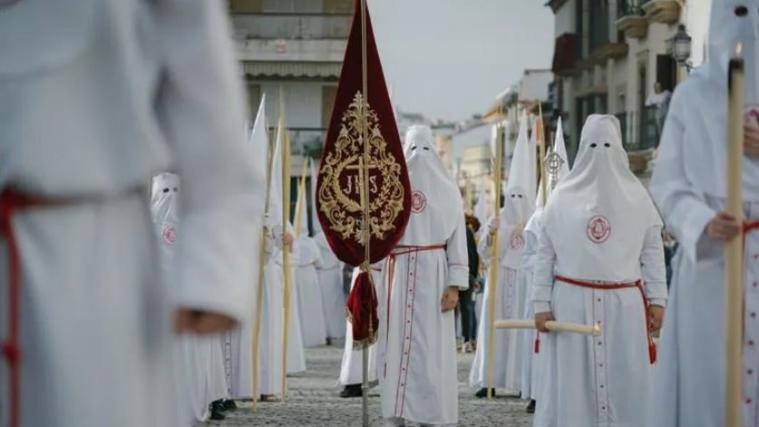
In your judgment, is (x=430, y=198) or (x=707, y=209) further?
(x=430, y=198)

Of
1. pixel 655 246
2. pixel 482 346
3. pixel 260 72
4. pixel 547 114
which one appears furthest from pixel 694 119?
pixel 547 114

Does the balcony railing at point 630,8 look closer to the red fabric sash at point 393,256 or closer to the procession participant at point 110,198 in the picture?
the red fabric sash at point 393,256

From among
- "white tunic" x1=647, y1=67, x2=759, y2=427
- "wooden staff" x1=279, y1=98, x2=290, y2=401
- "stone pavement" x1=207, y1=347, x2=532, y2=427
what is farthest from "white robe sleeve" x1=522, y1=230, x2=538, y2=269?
"white tunic" x1=647, y1=67, x2=759, y2=427

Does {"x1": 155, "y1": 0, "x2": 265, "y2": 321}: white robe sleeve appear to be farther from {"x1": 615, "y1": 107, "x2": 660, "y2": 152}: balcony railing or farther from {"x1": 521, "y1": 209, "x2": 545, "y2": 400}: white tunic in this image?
{"x1": 615, "y1": 107, "x2": 660, "y2": 152}: balcony railing

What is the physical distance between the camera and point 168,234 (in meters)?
12.7

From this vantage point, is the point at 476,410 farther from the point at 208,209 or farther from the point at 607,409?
the point at 208,209

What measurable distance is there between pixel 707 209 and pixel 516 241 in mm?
11632

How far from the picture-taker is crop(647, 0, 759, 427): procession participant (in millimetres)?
6121

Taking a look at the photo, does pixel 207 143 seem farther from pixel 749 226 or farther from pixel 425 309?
pixel 425 309

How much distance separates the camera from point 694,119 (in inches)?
248

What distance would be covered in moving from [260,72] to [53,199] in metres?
55.0

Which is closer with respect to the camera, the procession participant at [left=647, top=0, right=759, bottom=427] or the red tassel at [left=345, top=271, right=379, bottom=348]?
the procession participant at [left=647, top=0, right=759, bottom=427]

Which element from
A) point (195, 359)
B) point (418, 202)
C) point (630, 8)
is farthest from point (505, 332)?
point (630, 8)

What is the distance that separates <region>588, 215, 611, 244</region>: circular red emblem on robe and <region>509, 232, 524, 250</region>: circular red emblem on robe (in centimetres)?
741
